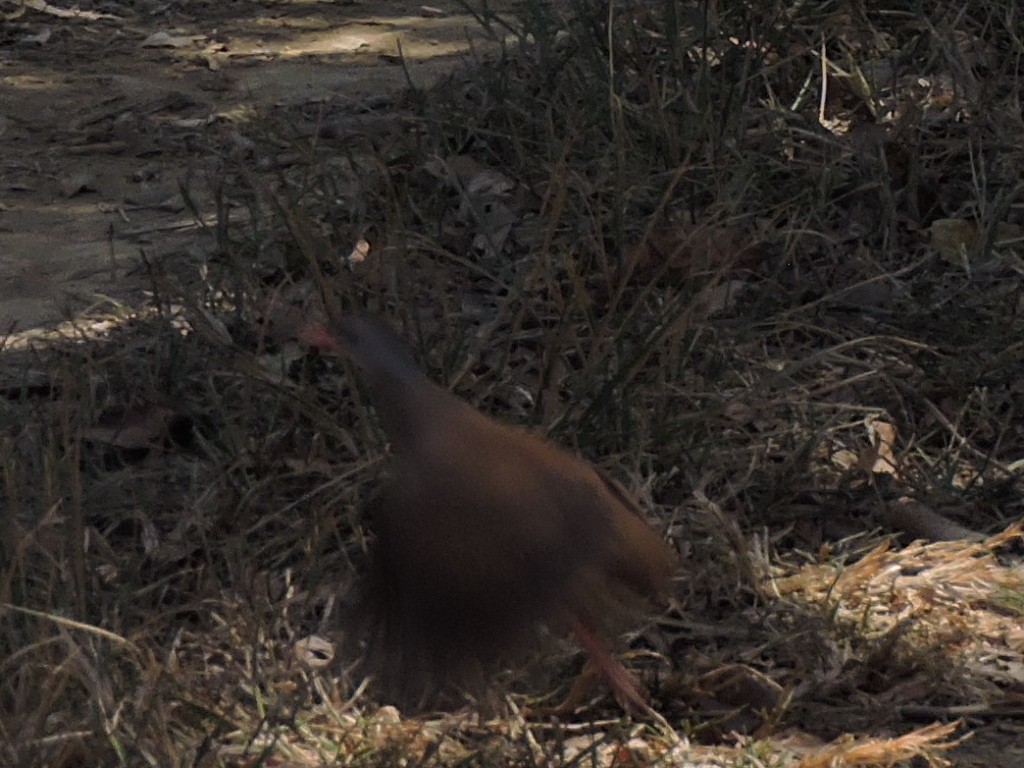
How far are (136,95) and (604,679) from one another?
3791 millimetres

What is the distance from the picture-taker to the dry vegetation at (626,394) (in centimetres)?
245

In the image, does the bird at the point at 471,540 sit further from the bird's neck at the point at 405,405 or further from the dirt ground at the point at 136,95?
the dirt ground at the point at 136,95

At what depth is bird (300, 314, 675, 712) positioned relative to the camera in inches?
86.7

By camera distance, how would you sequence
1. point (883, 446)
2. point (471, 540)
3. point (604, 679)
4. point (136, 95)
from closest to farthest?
point (471, 540) → point (604, 679) → point (883, 446) → point (136, 95)

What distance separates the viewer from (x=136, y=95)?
574 centimetres

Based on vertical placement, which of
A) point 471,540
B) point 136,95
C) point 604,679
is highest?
point 471,540

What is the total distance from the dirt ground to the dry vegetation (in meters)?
0.24

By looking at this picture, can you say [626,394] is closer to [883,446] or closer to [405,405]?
[883,446]

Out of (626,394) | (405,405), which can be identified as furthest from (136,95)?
(405,405)

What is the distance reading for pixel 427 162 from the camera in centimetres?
406

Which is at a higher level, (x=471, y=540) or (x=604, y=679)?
(x=471, y=540)

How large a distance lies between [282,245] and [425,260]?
0.30 metres

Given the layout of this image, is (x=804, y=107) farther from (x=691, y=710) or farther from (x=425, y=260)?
(x=691, y=710)

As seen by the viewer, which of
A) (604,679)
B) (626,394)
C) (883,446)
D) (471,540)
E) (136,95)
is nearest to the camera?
(471,540)
